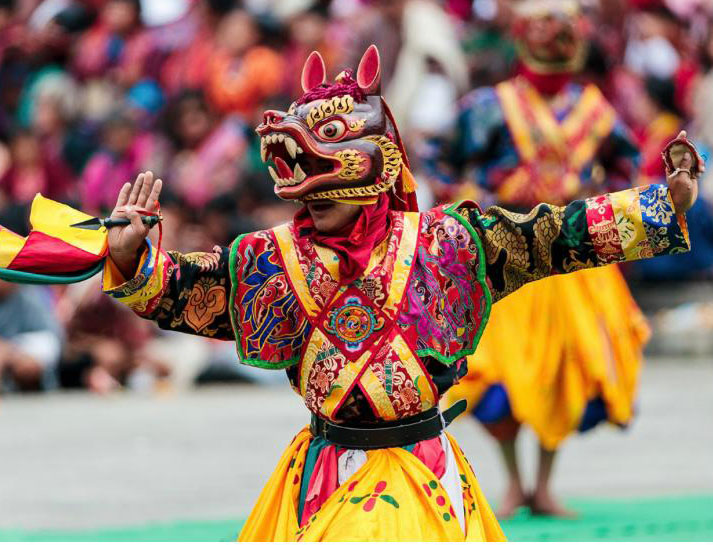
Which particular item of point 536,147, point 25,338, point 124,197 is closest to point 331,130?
point 124,197

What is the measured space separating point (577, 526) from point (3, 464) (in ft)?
11.7

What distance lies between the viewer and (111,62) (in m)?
14.6

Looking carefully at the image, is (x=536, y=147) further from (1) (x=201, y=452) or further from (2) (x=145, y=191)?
(2) (x=145, y=191)

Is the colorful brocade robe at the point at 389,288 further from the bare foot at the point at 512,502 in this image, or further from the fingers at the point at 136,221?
the bare foot at the point at 512,502

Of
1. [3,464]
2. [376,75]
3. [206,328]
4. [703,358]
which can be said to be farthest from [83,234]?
[703,358]

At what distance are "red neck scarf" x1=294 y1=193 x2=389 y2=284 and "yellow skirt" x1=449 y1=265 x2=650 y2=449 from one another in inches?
100

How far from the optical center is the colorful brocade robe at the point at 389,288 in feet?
13.5

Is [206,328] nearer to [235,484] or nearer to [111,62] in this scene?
[235,484]

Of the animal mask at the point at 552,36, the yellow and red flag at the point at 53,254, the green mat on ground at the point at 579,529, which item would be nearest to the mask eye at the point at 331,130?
the yellow and red flag at the point at 53,254

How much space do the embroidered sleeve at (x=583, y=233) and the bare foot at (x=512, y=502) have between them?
9.27ft

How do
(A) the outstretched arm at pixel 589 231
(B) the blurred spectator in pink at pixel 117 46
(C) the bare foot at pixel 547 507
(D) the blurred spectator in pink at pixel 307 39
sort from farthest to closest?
(B) the blurred spectator in pink at pixel 117 46 → (D) the blurred spectator in pink at pixel 307 39 → (C) the bare foot at pixel 547 507 → (A) the outstretched arm at pixel 589 231

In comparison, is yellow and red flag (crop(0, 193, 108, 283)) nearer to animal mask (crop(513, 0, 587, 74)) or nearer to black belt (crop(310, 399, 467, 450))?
black belt (crop(310, 399, 467, 450))

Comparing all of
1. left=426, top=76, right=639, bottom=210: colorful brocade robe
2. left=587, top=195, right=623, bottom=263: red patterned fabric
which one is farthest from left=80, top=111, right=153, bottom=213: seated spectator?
left=587, top=195, right=623, bottom=263: red patterned fabric

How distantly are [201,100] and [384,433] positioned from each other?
9592 mm
